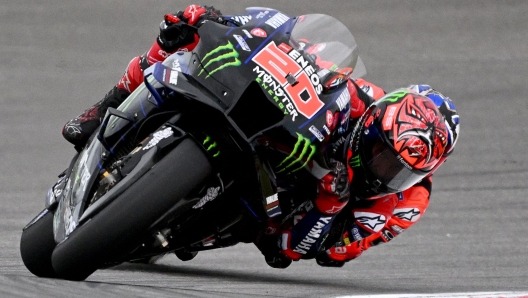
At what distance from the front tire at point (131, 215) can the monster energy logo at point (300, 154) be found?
1.41ft

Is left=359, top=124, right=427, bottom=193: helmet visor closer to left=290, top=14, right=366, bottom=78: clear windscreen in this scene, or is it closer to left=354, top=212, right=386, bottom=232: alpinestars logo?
left=290, top=14, right=366, bottom=78: clear windscreen

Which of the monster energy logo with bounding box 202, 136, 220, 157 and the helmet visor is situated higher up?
the monster energy logo with bounding box 202, 136, 220, 157

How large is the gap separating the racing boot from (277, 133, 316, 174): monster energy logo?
1205 millimetres

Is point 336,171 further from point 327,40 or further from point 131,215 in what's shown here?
point 131,215

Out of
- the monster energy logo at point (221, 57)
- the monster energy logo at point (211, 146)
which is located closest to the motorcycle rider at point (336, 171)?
the monster energy logo at point (221, 57)

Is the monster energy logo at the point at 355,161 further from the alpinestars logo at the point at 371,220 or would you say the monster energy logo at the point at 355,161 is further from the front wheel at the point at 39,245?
the front wheel at the point at 39,245

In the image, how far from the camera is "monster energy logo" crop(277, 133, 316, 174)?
3.62m

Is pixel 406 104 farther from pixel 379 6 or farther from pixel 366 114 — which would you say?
pixel 379 6

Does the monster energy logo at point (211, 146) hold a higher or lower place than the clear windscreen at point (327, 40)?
higher

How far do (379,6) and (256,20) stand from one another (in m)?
5.14

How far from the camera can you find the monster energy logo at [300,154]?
3.62 m

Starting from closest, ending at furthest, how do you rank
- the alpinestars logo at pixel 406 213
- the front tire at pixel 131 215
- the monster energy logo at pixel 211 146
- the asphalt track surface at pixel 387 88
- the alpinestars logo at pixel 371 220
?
the front tire at pixel 131 215 → the monster energy logo at pixel 211 146 → the alpinestars logo at pixel 371 220 → the alpinestars logo at pixel 406 213 → the asphalt track surface at pixel 387 88

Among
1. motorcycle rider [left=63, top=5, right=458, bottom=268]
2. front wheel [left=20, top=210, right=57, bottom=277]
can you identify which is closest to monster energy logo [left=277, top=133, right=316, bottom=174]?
motorcycle rider [left=63, top=5, right=458, bottom=268]

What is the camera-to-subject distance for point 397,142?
13.3ft
